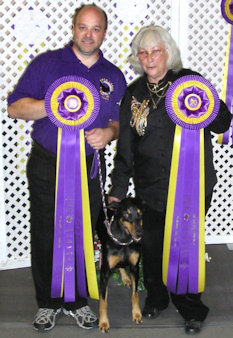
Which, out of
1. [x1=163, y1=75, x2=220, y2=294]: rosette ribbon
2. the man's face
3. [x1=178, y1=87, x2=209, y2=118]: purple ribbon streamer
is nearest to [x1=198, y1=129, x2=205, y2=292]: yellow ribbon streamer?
[x1=163, y1=75, x2=220, y2=294]: rosette ribbon

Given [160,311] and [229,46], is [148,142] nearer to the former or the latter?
[160,311]

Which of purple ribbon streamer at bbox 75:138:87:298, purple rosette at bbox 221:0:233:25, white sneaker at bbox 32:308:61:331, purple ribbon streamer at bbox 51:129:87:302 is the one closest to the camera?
purple ribbon streamer at bbox 51:129:87:302

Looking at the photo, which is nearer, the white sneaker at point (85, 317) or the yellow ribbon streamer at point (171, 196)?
the yellow ribbon streamer at point (171, 196)

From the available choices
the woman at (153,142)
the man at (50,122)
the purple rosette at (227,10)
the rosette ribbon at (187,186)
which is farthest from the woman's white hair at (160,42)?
the purple rosette at (227,10)

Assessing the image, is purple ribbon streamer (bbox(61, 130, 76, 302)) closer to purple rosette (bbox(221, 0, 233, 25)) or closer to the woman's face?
the woman's face

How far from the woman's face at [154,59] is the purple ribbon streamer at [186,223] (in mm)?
340

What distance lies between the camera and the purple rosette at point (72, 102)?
7.37ft

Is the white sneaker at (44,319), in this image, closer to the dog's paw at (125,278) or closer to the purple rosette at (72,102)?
the dog's paw at (125,278)

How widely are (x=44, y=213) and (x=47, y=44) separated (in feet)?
4.68

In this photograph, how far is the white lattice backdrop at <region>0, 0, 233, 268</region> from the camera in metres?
3.21

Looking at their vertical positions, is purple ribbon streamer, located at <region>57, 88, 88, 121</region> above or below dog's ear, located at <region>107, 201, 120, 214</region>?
above

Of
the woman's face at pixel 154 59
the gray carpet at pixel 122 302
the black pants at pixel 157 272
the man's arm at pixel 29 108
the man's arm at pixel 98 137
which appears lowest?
the gray carpet at pixel 122 302

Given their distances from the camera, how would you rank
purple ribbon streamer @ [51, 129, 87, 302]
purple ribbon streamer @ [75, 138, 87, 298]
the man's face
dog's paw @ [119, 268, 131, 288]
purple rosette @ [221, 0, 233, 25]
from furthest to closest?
purple rosette @ [221, 0, 233, 25] < dog's paw @ [119, 268, 131, 288] < purple ribbon streamer @ [75, 138, 87, 298] < purple ribbon streamer @ [51, 129, 87, 302] < the man's face

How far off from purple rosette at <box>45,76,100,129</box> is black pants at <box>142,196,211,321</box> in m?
0.61
